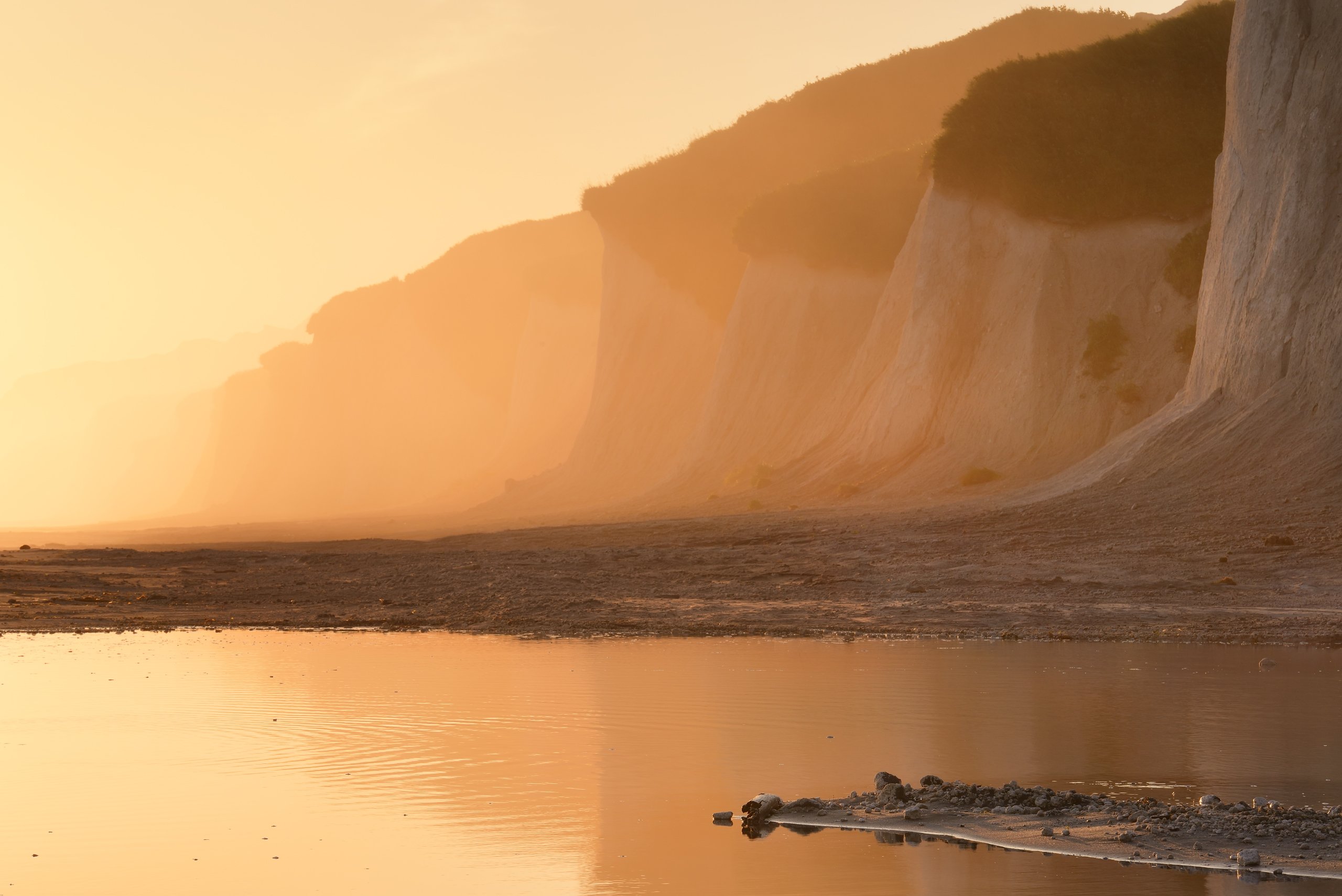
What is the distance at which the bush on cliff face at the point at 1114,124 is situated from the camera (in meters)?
43.8

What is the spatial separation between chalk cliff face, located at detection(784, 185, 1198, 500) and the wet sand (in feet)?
27.7

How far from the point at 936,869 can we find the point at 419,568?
2430 centimetres

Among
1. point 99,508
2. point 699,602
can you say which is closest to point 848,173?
point 699,602

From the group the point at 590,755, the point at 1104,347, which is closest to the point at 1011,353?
the point at 1104,347

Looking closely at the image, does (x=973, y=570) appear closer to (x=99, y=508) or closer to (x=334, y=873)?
(x=334, y=873)

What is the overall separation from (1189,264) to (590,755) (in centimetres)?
3572

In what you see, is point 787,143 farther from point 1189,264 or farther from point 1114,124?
point 1189,264

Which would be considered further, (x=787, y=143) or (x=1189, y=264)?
(x=787, y=143)

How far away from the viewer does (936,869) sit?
7.73m

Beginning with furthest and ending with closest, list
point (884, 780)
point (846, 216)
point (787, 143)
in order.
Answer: point (787, 143) < point (846, 216) < point (884, 780)

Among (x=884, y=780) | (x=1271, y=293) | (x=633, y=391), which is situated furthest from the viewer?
(x=633, y=391)

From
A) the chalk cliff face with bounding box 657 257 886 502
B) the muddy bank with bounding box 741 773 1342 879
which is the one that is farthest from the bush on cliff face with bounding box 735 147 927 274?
the muddy bank with bounding box 741 773 1342 879

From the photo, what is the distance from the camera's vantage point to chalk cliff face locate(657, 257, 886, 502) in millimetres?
58469

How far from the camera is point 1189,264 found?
139ft
